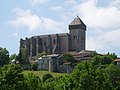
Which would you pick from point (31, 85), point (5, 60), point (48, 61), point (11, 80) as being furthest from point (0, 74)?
point (48, 61)

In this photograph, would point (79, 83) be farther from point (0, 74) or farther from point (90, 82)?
point (0, 74)

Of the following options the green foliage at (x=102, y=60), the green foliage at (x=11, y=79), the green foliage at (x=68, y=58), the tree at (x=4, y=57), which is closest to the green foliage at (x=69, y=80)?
the green foliage at (x=11, y=79)

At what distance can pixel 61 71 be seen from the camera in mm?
179875

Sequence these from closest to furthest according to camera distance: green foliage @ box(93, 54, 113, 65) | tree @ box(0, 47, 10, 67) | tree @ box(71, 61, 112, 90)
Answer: tree @ box(71, 61, 112, 90) < green foliage @ box(93, 54, 113, 65) < tree @ box(0, 47, 10, 67)

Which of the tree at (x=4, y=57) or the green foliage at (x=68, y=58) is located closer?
the tree at (x=4, y=57)

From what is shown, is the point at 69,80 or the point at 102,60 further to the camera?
the point at 102,60

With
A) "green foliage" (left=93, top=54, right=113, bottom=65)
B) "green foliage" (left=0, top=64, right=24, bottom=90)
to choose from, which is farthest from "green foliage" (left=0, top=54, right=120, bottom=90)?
"green foliage" (left=93, top=54, right=113, bottom=65)

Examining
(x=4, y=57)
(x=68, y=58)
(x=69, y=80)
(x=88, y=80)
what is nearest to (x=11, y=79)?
(x=69, y=80)

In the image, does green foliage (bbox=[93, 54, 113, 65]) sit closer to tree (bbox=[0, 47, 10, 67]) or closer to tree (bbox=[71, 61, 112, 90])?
tree (bbox=[0, 47, 10, 67])

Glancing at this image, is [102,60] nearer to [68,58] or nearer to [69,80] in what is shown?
[68,58]

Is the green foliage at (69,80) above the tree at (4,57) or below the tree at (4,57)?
below

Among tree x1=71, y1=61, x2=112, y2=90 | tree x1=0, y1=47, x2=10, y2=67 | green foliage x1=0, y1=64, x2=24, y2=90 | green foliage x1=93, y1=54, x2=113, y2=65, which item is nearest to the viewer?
green foliage x1=0, y1=64, x2=24, y2=90

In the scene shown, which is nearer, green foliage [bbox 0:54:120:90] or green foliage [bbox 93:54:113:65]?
green foliage [bbox 0:54:120:90]

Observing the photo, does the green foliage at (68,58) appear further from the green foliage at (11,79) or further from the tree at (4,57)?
the green foliage at (11,79)
